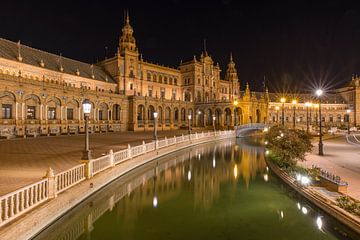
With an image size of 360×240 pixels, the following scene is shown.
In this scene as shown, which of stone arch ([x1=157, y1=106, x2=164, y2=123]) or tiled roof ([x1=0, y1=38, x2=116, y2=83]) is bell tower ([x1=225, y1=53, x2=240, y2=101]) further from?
tiled roof ([x1=0, y1=38, x2=116, y2=83])

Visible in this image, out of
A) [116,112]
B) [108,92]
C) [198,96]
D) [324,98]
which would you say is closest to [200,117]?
[198,96]

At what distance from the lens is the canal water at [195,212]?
26.9ft

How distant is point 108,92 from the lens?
47938 mm

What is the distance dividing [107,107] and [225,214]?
41597 mm

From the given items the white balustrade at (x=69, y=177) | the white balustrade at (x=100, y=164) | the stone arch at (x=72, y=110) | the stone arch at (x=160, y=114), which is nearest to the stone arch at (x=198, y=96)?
the stone arch at (x=160, y=114)

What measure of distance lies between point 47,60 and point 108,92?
40.5ft

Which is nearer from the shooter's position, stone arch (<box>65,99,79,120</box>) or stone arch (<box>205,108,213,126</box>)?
stone arch (<box>65,99,79,120</box>)

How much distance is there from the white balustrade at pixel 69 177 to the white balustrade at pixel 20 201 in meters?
0.75

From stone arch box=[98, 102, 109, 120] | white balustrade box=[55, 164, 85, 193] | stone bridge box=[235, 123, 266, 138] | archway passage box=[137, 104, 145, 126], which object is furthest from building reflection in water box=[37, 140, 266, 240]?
archway passage box=[137, 104, 145, 126]

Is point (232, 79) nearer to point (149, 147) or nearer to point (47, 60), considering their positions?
point (47, 60)

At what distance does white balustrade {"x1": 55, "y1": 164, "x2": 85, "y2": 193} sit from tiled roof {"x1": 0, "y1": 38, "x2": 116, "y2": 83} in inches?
1351

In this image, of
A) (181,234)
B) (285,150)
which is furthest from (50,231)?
(285,150)

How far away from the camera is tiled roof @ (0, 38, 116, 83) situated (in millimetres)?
38906

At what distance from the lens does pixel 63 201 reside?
8859mm
